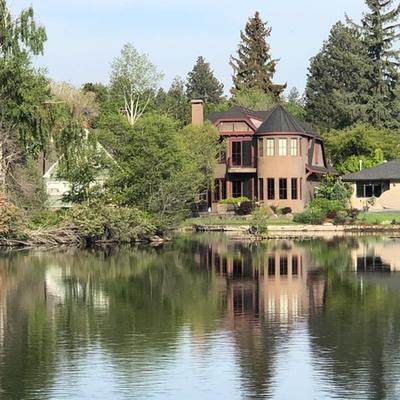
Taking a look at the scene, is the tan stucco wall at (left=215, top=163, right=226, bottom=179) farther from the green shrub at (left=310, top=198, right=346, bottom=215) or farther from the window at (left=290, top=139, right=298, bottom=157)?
the green shrub at (left=310, top=198, right=346, bottom=215)

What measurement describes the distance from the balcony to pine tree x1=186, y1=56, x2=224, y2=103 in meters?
62.7

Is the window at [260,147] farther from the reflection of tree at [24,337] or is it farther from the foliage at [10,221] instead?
the reflection of tree at [24,337]

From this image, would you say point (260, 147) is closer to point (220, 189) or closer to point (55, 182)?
point (220, 189)

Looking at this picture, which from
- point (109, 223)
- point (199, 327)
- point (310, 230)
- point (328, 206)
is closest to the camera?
point (199, 327)

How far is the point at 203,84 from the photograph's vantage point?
463 feet

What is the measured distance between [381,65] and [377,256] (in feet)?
Answer: 181

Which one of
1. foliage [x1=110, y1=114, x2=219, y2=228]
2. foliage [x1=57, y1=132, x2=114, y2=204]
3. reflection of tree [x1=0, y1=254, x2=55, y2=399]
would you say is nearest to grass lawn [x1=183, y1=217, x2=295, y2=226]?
foliage [x1=110, y1=114, x2=219, y2=228]

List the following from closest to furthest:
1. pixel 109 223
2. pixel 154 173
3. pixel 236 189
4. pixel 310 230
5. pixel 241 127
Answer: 1. pixel 109 223
2. pixel 154 173
3. pixel 310 230
4. pixel 241 127
5. pixel 236 189

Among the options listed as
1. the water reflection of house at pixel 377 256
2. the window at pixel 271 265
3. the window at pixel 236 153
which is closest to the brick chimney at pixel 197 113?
the window at pixel 236 153

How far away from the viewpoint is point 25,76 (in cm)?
5269

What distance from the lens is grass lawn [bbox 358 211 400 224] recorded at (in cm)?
6556

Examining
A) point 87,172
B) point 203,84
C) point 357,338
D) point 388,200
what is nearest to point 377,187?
point 388,200

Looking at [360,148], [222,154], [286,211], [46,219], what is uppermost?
[360,148]

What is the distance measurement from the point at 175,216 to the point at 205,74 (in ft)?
285
